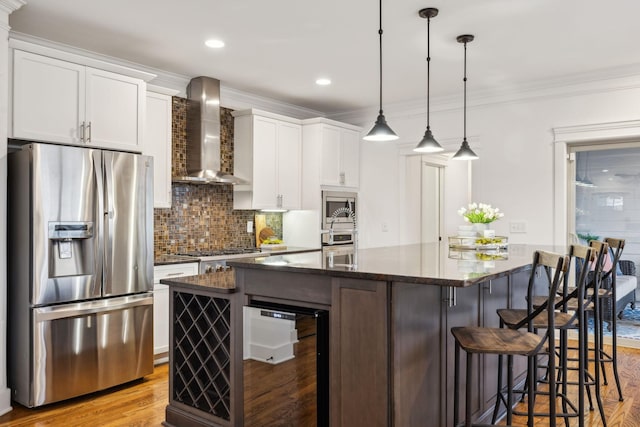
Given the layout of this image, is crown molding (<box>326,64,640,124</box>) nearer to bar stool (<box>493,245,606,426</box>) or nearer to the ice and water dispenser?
bar stool (<box>493,245,606,426</box>)

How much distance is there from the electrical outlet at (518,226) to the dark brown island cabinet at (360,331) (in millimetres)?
2463

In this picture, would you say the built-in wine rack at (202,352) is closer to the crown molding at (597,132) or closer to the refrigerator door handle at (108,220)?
the refrigerator door handle at (108,220)

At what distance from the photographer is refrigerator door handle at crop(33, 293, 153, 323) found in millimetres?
3188

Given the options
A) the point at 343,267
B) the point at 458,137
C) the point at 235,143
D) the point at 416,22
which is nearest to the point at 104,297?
the point at 343,267

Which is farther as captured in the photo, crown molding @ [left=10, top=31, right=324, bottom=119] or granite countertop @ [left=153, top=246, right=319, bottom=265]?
granite countertop @ [left=153, top=246, right=319, bottom=265]

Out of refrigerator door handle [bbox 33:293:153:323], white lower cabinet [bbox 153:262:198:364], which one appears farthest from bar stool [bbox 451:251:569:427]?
white lower cabinet [bbox 153:262:198:364]

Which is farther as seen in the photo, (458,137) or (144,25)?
(458,137)

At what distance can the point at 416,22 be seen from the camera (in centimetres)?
355

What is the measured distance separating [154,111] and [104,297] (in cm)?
173

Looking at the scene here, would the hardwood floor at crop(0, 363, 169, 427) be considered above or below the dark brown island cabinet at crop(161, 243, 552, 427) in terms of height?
below

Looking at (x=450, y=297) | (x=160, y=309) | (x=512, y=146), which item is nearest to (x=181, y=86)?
(x=160, y=309)

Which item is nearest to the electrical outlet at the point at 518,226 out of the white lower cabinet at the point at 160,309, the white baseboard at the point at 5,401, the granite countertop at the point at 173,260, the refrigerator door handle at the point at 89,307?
the granite countertop at the point at 173,260

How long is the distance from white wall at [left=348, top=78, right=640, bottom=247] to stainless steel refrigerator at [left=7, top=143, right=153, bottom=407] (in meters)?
3.38

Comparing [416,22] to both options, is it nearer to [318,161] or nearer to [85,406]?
[318,161]
